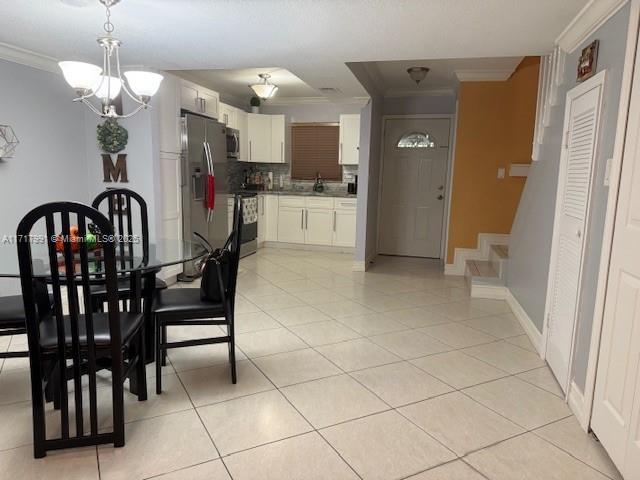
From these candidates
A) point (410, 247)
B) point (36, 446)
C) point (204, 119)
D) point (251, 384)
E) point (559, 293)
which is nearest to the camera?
point (36, 446)

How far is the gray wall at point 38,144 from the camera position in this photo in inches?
131

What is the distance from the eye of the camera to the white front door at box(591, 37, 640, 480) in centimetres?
165

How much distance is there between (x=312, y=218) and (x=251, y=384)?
4.07m

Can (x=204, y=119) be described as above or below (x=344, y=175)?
above

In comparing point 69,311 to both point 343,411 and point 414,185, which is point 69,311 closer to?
point 343,411

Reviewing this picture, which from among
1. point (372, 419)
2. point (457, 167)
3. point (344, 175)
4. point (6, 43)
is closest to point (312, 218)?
point (344, 175)

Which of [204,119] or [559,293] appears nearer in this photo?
[559,293]

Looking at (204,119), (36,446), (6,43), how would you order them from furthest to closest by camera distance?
(204,119) → (6,43) → (36,446)

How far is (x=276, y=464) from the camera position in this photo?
1.76 m

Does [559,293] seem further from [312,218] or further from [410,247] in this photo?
[312,218]

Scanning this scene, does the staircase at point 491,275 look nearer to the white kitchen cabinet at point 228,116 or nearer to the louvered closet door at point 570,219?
the louvered closet door at point 570,219

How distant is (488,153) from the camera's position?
4926 mm

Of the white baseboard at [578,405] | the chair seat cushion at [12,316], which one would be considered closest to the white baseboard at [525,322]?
the white baseboard at [578,405]

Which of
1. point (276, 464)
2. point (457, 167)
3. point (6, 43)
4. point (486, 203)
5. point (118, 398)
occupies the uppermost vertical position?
point (6, 43)
